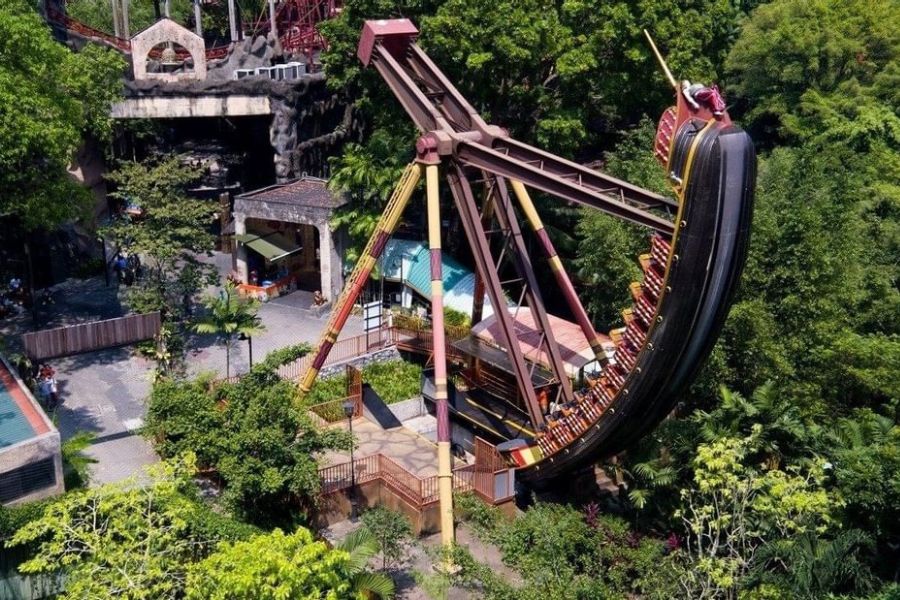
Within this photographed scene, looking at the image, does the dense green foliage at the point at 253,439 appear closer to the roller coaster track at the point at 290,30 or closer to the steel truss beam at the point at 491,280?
the steel truss beam at the point at 491,280

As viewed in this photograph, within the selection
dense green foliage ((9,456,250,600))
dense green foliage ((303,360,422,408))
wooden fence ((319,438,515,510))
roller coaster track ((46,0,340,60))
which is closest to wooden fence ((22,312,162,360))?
dense green foliage ((303,360,422,408))

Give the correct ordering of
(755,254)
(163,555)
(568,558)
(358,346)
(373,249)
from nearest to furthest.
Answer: (163,555), (568,558), (373,249), (755,254), (358,346)

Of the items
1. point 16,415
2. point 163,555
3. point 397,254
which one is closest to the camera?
point 163,555

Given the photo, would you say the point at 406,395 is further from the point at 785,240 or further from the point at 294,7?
the point at 294,7

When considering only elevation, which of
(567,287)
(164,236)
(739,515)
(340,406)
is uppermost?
(164,236)

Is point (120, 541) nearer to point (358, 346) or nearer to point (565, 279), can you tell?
point (565, 279)

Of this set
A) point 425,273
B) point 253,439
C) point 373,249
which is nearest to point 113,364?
point 425,273

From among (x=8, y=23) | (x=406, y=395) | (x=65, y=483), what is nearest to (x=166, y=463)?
(x=65, y=483)
